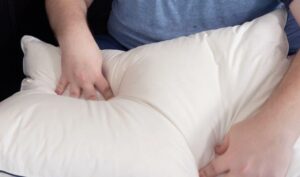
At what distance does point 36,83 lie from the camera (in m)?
0.90

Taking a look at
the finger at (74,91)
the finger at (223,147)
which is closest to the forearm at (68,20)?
the finger at (74,91)

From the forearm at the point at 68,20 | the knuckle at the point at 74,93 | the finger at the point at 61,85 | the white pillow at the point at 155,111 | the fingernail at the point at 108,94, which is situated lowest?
the fingernail at the point at 108,94

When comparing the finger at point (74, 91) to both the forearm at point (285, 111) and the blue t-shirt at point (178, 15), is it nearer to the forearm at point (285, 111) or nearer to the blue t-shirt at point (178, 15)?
the blue t-shirt at point (178, 15)

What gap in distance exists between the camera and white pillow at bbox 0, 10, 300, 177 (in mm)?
684

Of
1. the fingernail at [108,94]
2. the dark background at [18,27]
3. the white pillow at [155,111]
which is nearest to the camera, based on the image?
the white pillow at [155,111]

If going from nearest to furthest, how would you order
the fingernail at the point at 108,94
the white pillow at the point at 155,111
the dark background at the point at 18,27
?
the white pillow at the point at 155,111 < the fingernail at the point at 108,94 < the dark background at the point at 18,27

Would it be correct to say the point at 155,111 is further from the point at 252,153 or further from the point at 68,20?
the point at 68,20

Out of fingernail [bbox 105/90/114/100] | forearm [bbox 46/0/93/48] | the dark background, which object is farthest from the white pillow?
the dark background

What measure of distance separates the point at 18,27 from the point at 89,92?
361mm

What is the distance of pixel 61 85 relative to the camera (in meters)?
0.92

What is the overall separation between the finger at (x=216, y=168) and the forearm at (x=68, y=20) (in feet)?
1.31

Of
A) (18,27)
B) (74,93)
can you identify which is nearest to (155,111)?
(74,93)

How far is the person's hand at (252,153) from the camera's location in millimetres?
703

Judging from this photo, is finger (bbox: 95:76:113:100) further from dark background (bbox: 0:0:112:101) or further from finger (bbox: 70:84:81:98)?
dark background (bbox: 0:0:112:101)
